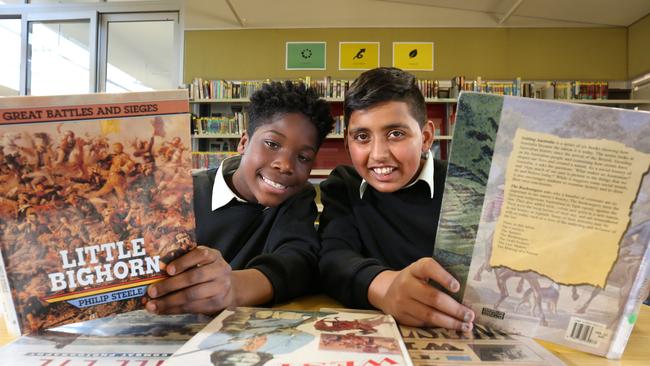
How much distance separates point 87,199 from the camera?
0.51 metres

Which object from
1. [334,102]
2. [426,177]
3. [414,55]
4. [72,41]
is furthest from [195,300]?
[72,41]

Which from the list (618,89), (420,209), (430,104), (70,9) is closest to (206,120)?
(70,9)

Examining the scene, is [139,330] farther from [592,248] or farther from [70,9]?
[70,9]

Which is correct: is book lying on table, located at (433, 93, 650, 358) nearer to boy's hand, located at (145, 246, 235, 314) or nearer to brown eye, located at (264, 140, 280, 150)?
boy's hand, located at (145, 246, 235, 314)

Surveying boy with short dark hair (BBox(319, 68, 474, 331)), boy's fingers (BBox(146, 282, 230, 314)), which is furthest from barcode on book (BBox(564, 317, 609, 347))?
boy's fingers (BBox(146, 282, 230, 314))

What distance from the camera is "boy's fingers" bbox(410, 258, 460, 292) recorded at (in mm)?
548

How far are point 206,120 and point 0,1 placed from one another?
2387 mm

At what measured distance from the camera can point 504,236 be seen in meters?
0.54

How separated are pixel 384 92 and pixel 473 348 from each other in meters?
0.64

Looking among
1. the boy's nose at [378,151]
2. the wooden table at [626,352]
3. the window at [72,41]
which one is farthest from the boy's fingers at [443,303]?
the window at [72,41]

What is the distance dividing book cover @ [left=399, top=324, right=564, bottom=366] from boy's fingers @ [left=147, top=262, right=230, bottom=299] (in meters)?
0.28

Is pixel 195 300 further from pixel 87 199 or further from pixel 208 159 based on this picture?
pixel 208 159

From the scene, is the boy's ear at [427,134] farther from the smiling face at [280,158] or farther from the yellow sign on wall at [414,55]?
the yellow sign on wall at [414,55]

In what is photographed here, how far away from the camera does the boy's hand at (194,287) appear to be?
0.55 m
